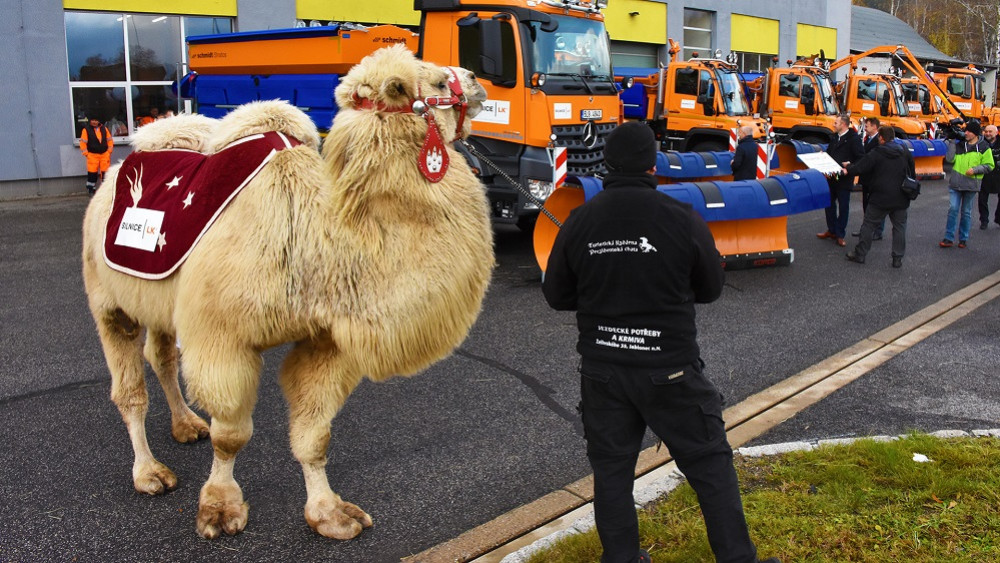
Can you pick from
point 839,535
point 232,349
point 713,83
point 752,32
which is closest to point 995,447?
point 839,535

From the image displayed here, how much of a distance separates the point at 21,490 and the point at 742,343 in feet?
17.9

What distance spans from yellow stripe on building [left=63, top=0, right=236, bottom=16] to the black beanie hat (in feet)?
53.3

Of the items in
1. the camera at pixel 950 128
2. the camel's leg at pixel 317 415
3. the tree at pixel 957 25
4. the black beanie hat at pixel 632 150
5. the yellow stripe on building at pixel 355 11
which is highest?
the tree at pixel 957 25

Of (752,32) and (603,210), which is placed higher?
(752,32)

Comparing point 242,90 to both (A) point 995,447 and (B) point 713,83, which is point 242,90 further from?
(A) point 995,447

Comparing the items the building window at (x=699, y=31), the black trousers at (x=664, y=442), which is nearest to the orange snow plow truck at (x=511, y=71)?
the black trousers at (x=664, y=442)

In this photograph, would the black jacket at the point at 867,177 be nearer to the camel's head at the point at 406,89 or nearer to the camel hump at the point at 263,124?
the camel's head at the point at 406,89

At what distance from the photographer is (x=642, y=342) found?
3.04m

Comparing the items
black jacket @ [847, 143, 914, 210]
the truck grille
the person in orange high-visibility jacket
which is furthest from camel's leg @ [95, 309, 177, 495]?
the person in orange high-visibility jacket

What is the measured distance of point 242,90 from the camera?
12.7m

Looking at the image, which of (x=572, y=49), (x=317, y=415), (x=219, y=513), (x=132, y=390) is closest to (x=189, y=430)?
(x=132, y=390)

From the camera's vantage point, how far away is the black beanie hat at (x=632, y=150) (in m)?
3.10

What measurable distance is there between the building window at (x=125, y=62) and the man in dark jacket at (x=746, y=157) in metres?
10.9

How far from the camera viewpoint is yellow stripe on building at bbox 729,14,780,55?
31.0 metres
